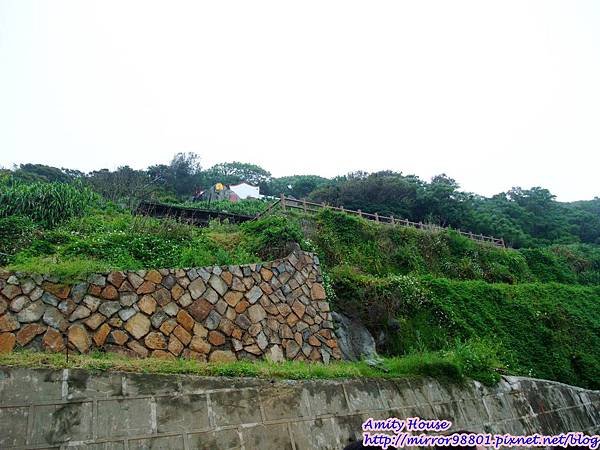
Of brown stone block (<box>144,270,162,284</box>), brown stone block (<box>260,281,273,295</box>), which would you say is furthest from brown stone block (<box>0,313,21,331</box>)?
brown stone block (<box>260,281,273,295</box>)

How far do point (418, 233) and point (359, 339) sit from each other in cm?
974

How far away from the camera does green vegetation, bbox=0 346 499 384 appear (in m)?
4.48

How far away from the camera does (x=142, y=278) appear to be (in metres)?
7.09

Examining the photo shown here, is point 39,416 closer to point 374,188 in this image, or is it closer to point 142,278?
point 142,278

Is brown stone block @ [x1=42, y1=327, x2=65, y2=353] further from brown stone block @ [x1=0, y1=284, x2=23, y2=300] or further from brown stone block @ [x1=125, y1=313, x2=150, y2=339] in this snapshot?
brown stone block @ [x1=125, y1=313, x2=150, y2=339]

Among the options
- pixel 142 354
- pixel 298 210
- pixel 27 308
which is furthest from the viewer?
pixel 298 210

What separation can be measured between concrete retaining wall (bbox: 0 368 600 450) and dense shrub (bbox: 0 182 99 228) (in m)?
7.51

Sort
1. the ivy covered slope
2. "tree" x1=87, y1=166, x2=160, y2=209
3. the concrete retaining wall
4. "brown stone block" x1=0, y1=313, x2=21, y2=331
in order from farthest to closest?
"tree" x1=87, y1=166, x2=160, y2=209
the ivy covered slope
"brown stone block" x1=0, y1=313, x2=21, y2=331
the concrete retaining wall

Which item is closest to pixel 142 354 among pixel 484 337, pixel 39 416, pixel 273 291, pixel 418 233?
pixel 39 416

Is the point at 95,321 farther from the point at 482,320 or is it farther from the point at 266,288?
the point at 482,320

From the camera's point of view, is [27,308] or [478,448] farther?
[27,308]

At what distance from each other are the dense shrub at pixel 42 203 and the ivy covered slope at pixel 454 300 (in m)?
7.76

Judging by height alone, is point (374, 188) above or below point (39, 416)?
above

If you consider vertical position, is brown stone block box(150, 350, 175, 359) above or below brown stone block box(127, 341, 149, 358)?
below
